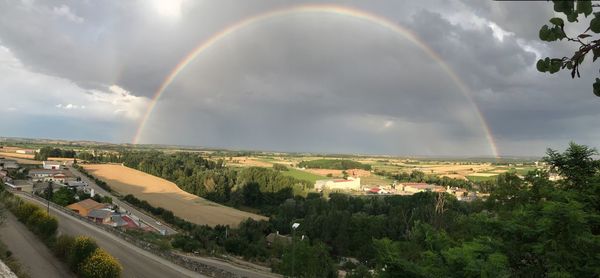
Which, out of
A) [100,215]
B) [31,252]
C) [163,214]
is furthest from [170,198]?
[31,252]

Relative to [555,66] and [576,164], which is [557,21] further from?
[576,164]

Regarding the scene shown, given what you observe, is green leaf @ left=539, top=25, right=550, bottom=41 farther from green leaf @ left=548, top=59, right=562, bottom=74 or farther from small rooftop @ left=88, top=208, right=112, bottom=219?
small rooftop @ left=88, top=208, right=112, bottom=219

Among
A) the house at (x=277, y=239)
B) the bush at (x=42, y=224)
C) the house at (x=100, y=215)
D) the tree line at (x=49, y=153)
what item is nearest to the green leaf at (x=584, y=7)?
the bush at (x=42, y=224)

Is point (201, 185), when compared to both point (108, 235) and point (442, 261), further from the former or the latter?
point (442, 261)

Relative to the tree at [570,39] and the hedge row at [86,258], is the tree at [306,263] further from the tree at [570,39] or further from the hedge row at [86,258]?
the tree at [570,39]

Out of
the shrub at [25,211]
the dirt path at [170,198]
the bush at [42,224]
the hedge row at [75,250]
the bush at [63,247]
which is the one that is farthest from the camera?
the dirt path at [170,198]

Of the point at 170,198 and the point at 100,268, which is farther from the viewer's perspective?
the point at 170,198

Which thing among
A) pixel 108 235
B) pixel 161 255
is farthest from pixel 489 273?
pixel 108 235
